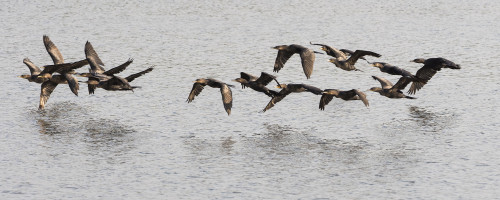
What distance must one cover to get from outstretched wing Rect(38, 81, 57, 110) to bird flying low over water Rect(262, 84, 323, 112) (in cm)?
636

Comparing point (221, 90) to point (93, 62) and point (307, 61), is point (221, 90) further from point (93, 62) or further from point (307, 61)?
point (93, 62)

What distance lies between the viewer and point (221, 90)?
77.1 ft

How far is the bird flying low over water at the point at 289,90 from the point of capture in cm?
2372

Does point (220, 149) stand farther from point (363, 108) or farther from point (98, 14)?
point (98, 14)

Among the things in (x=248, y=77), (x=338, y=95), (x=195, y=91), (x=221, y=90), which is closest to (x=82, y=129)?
(x=221, y=90)

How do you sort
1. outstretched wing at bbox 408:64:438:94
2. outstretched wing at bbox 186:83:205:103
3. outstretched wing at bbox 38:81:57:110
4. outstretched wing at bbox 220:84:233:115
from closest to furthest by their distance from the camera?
outstretched wing at bbox 220:84:233:115 → outstretched wing at bbox 38:81:57:110 → outstretched wing at bbox 186:83:205:103 → outstretched wing at bbox 408:64:438:94

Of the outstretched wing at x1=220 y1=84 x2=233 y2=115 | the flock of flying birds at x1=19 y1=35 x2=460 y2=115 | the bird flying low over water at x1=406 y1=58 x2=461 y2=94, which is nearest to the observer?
the outstretched wing at x1=220 y1=84 x2=233 y2=115

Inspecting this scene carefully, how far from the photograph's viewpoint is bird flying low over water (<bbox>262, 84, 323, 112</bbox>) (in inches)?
934

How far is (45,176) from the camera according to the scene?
722 inches

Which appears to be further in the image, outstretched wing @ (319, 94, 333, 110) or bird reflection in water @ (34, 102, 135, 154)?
outstretched wing @ (319, 94, 333, 110)

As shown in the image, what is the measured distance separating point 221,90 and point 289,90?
2.02 meters

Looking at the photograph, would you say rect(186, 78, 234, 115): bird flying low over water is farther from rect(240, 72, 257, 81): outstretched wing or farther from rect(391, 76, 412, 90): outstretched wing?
rect(391, 76, 412, 90): outstretched wing

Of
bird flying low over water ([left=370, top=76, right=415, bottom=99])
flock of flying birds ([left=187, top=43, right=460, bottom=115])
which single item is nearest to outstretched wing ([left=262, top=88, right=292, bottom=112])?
flock of flying birds ([left=187, top=43, right=460, bottom=115])

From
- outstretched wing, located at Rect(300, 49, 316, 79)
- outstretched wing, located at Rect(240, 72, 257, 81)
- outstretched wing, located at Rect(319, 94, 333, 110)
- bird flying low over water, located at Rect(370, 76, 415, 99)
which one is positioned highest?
outstretched wing, located at Rect(300, 49, 316, 79)
